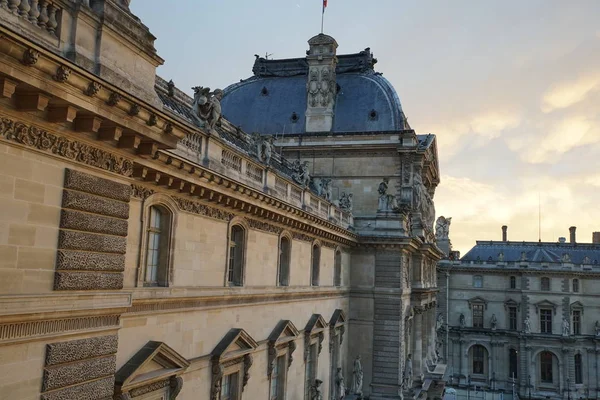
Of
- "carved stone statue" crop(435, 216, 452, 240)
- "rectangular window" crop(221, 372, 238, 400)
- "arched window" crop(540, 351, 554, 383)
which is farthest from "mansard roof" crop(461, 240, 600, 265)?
"rectangular window" crop(221, 372, 238, 400)

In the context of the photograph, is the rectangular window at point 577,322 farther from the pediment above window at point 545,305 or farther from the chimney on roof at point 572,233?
the chimney on roof at point 572,233

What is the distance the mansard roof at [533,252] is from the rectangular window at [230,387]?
6093 centimetres

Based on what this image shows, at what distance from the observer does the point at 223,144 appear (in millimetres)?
15609

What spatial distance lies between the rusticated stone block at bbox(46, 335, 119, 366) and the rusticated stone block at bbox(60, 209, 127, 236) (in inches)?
63.7

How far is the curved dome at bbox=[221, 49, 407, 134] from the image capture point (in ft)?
123

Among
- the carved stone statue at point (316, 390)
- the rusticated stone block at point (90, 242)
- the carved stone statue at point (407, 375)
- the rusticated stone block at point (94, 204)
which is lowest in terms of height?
the carved stone statue at point (407, 375)

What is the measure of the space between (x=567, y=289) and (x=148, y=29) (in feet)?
223

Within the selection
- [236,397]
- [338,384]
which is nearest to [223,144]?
[236,397]

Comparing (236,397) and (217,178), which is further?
(236,397)

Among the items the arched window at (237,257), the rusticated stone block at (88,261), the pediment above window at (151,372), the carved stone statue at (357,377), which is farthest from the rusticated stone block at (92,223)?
the carved stone statue at (357,377)

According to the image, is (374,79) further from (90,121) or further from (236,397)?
(90,121)

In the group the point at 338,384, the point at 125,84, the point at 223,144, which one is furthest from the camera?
the point at 338,384

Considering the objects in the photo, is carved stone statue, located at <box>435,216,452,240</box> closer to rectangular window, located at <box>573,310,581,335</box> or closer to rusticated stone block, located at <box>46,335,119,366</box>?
rectangular window, located at <box>573,310,581,335</box>

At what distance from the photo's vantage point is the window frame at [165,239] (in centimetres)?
1210
